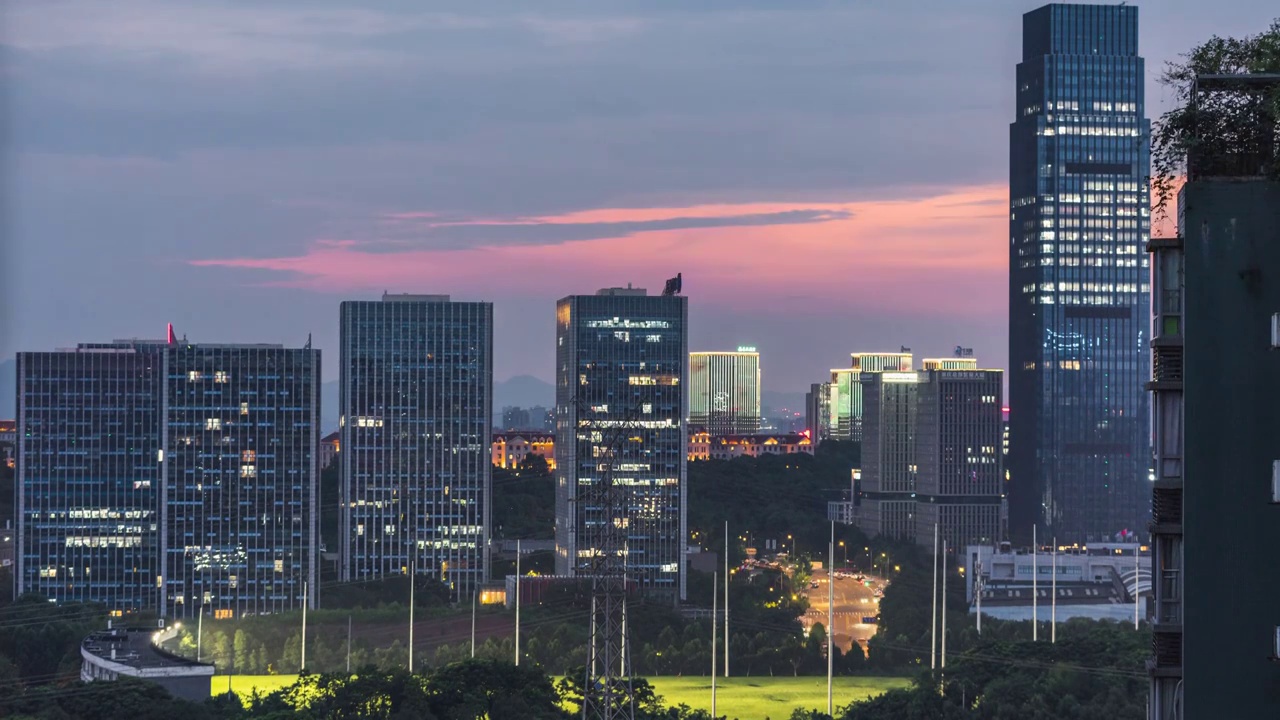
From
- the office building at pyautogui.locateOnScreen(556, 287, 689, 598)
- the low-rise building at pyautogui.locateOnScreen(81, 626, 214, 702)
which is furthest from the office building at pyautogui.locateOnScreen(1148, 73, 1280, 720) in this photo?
the office building at pyautogui.locateOnScreen(556, 287, 689, 598)

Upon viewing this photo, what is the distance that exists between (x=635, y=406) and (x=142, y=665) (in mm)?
91380

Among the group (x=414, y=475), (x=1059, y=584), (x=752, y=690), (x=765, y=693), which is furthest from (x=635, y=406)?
(x=765, y=693)

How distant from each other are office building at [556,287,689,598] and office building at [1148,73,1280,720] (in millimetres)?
166291

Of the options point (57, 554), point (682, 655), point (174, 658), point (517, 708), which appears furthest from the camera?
point (57, 554)

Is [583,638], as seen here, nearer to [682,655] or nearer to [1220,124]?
[682,655]

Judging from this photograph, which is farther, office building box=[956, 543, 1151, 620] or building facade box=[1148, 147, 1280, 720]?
office building box=[956, 543, 1151, 620]

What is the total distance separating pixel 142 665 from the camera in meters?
99.5

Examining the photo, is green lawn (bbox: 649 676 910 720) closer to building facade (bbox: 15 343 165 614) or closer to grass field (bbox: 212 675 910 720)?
grass field (bbox: 212 675 910 720)

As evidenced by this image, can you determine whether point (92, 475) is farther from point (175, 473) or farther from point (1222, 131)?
point (1222, 131)

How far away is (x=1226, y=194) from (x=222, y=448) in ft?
572

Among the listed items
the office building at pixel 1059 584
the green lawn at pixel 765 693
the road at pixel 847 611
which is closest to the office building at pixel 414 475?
the road at pixel 847 611

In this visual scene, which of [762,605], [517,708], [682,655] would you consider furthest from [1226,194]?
[762,605]

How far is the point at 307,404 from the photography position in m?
186

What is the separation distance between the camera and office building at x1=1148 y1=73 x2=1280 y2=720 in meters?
16.2
